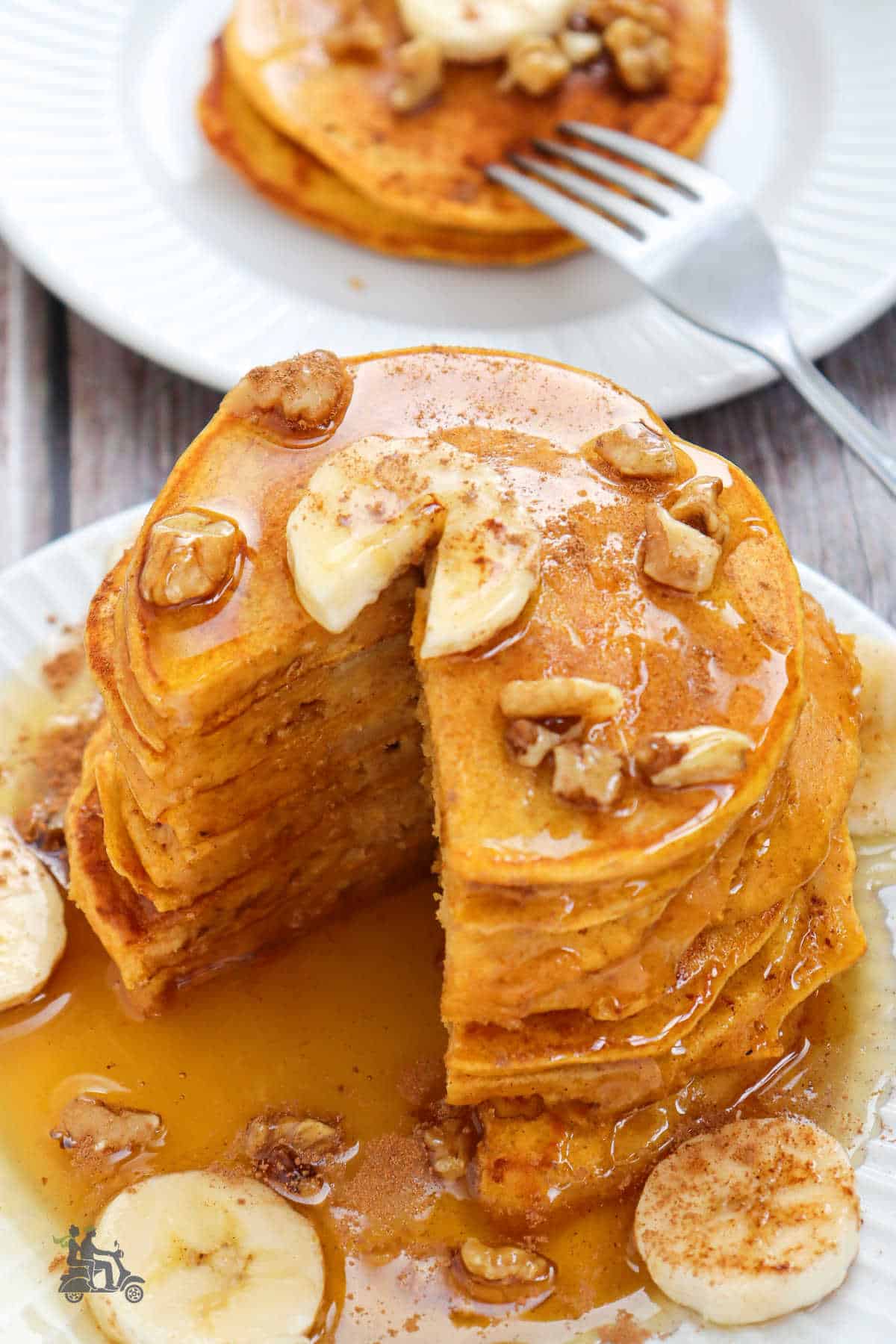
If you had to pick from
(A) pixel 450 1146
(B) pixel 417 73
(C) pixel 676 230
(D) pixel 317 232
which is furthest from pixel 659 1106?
(B) pixel 417 73

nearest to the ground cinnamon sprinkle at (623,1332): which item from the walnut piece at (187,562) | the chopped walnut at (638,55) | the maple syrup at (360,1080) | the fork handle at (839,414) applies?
the maple syrup at (360,1080)

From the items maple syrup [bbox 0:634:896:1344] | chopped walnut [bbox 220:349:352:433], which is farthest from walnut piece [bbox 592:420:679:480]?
maple syrup [bbox 0:634:896:1344]

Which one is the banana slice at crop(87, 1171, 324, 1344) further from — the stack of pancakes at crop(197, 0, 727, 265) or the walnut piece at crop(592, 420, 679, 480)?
the stack of pancakes at crop(197, 0, 727, 265)

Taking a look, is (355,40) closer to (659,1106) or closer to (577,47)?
(577,47)

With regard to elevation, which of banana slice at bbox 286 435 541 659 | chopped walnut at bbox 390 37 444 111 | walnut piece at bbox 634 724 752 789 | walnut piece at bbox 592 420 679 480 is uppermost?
chopped walnut at bbox 390 37 444 111

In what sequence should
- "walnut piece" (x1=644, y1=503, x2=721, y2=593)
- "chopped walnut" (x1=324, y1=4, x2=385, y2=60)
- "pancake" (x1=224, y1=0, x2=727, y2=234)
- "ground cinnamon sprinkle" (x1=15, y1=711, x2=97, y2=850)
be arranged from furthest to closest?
1. "chopped walnut" (x1=324, y1=4, x2=385, y2=60)
2. "pancake" (x1=224, y1=0, x2=727, y2=234)
3. "ground cinnamon sprinkle" (x1=15, y1=711, x2=97, y2=850)
4. "walnut piece" (x1=644, y1=503, x2=721, y2=593)

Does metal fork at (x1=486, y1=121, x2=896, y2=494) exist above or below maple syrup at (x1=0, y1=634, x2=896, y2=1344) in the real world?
above
